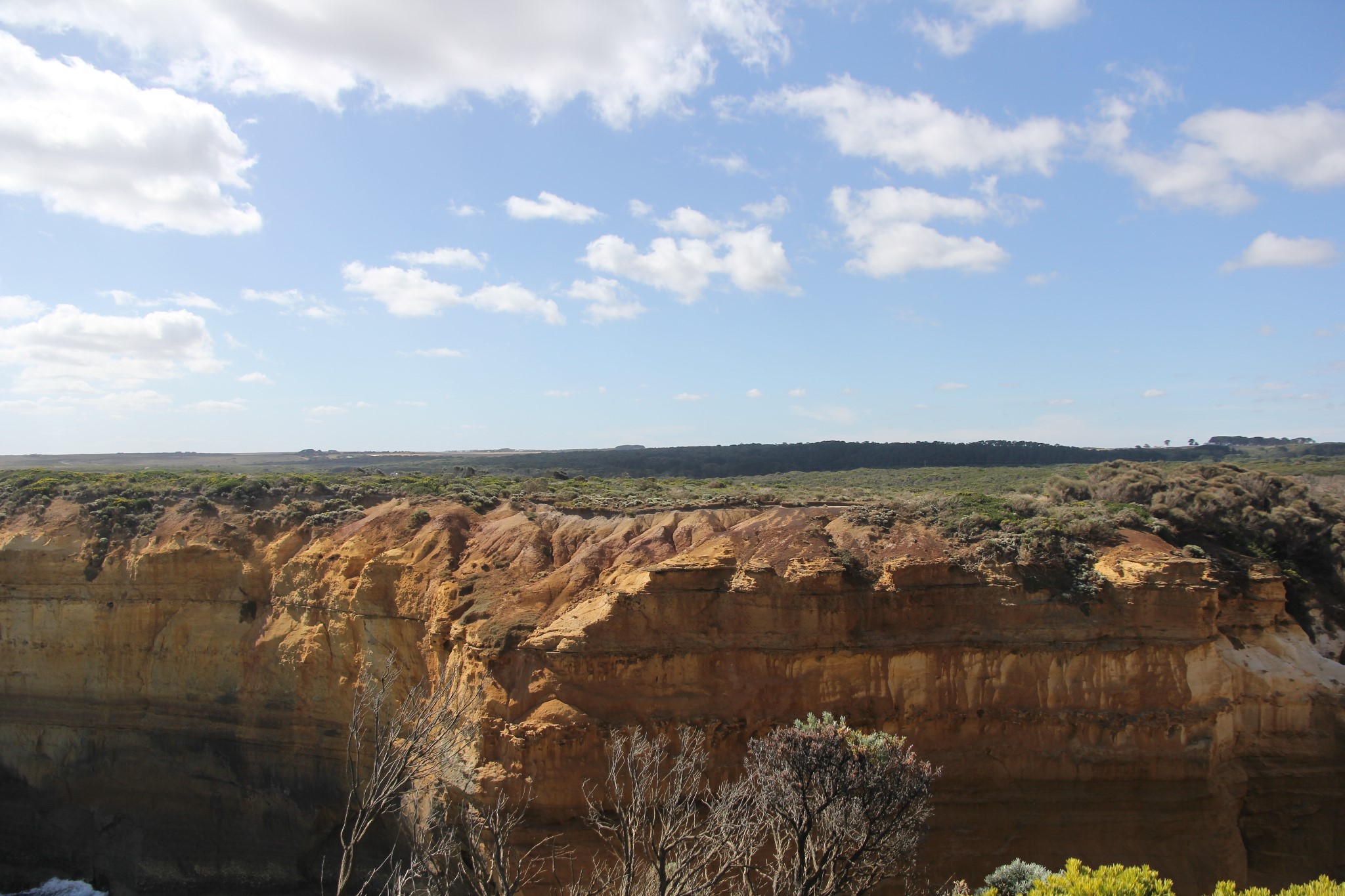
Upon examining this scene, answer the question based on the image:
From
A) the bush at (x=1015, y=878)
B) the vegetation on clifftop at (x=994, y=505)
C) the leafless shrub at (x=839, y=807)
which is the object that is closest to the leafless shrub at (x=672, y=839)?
the leafless shrub at (x=839, y=807)

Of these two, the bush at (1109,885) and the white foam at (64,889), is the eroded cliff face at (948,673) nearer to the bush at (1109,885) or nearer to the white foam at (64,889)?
the bush at (1109,885)

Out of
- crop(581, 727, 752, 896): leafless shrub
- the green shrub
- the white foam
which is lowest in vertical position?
the white foam

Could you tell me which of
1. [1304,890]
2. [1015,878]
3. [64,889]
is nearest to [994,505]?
[1015,878]

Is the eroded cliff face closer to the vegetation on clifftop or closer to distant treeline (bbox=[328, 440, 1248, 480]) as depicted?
the vegetation on clifftop

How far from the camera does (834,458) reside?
268 ft

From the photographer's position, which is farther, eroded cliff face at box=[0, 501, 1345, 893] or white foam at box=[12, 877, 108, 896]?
white foam at box=[12, 877, 108, 896]

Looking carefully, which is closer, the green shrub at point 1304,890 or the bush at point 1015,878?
the green shrub at point 1304,890

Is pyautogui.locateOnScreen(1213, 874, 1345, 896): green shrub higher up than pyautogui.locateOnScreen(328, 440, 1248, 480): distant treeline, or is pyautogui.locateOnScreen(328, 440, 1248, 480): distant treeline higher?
pyautogui.locateOnScreen(328, 440, 1248, 480): distant treeline

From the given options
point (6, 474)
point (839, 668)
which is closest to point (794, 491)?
point (839, 668)

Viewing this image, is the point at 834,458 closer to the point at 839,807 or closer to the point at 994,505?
the point at 994,505

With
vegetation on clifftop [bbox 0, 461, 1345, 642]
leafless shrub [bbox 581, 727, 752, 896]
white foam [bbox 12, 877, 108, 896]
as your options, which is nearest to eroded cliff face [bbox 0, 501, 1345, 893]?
vegetation on clifftop [bbox 0, 461, 1345, 642]

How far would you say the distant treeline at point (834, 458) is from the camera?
73.2 m

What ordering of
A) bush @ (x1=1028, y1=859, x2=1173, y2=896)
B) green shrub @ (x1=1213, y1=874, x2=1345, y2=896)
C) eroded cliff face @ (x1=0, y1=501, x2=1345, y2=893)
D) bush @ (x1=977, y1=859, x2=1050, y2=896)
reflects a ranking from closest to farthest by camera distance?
green shrub @ (x1=1213, y1=874, x2=1345, y2=896), bush @ (x1=1028, y1=859, x2=1173, y2=896), bush @ (x1=977, y1=859, x2=1050, y2=896), eroded cliff face @ (x1=0, y1=501, x2=1345, y2=893)

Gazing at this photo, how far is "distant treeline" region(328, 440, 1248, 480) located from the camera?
240 ft
